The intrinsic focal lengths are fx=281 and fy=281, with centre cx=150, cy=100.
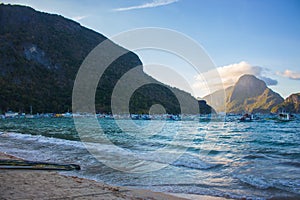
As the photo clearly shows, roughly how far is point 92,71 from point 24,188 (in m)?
80.9

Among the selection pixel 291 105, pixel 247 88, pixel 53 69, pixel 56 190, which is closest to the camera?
pixel 56 190

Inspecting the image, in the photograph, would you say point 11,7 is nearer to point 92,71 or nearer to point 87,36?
point 87,36

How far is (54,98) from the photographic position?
322 ft

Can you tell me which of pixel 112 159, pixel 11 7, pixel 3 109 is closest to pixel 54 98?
pixel 3 109

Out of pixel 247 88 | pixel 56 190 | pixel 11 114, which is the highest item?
pixel 247 88

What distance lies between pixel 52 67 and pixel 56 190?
4491 inches

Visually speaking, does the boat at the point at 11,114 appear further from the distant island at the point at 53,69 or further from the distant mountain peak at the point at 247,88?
the distant mountain peak at the point at 247,88

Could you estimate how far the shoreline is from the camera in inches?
224

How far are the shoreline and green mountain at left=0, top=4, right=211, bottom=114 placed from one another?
192ft

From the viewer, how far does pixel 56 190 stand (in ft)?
20.4

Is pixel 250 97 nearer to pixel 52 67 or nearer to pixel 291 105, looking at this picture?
pixel 291 105

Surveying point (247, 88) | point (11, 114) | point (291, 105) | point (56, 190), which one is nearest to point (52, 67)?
point (11, 114)

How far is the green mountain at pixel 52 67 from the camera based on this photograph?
83875 mm

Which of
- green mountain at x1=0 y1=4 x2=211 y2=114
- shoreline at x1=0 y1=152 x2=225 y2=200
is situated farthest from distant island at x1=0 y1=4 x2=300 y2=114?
shoreline at x1=0 y1=152 x2=225 y2=200
